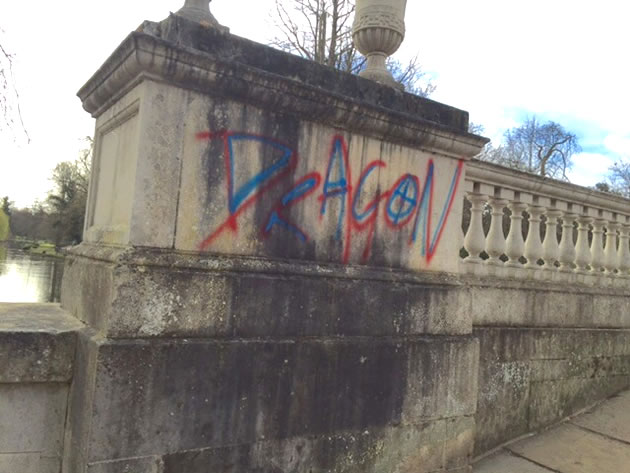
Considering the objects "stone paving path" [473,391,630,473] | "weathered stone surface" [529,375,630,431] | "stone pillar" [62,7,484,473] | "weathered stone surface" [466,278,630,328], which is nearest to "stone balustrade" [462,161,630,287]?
"weathered stone surface" [466,278,630,328]

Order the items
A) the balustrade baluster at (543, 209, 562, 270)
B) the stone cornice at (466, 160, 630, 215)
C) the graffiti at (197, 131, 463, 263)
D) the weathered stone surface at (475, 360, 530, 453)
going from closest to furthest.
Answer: the graffiti at (197, 131, 463, 263) < the weathered stone surface at (475, 360, 530, 453) < the stone cornice at (466, 160, 630, 215) < the balustrade baluster at (543, 209, 562, 270)

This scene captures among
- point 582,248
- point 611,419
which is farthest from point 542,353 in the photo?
point 582,248

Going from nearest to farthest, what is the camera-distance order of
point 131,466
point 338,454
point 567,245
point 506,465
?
1. point 131,466
2. point 338,454
3. point 506,465
4. point 567,245

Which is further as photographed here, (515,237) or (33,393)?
(515,237)

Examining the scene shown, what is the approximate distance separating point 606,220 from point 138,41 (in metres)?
4.99

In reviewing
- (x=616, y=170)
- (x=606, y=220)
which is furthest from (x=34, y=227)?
(x=606, y=220)

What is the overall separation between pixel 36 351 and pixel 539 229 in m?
4.21

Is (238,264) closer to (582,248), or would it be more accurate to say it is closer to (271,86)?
(271,86)

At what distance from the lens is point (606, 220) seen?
5.43 metres

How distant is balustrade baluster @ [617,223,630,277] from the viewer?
5703mm

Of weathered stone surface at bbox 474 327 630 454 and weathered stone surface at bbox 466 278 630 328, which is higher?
weathered stone surface at bbox 466 278 630 328

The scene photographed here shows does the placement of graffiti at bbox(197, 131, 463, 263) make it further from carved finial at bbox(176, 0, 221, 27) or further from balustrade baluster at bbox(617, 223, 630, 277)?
balustrade baluster at bbox(617, 223, 630, 277)

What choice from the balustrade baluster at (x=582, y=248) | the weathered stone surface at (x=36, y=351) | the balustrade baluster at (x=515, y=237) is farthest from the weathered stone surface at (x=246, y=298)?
the balustrade baluster at (x=582, y=248)

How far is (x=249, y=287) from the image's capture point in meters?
2.66
